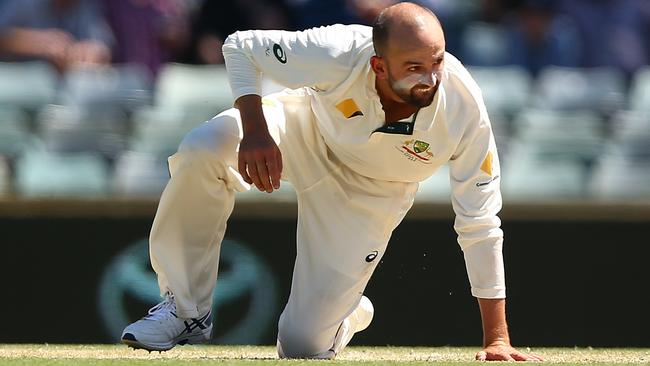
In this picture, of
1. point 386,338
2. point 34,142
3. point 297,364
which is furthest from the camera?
point 34,142

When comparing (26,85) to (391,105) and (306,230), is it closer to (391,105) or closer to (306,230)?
(306,230)

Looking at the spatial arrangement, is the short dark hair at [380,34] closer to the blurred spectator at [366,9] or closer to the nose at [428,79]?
the nose at [428,79]

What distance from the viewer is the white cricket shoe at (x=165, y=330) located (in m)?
3.92

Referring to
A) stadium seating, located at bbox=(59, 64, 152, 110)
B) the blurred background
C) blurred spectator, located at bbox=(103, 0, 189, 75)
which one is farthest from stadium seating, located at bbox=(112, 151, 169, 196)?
blurred spectator, located at bbox=(103, 0, 189, 75)

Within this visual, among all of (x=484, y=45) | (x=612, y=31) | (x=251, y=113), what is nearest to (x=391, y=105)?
(x=251, y=113)

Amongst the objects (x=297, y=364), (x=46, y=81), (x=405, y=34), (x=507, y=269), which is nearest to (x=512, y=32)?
(x=507, y=269)

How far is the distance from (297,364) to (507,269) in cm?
218

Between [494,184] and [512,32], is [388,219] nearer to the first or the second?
[494,184]

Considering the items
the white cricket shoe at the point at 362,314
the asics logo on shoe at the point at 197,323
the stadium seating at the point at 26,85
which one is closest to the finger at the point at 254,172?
the asics logo on shoe at the point at 197,323

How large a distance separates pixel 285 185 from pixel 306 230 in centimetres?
135

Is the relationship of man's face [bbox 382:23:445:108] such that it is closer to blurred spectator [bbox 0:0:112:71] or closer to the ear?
the ear

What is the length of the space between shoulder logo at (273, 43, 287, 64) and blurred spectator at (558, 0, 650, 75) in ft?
10.5

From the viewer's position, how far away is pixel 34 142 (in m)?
5.97

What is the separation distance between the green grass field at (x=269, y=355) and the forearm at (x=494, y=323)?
11 centimetres
